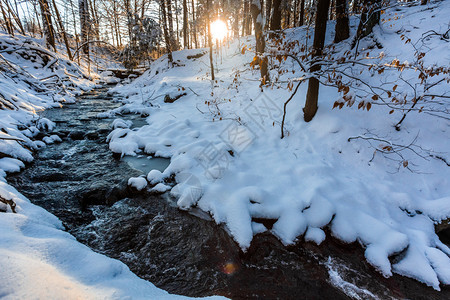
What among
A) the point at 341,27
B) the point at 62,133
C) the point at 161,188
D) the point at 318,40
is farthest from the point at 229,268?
the point at 341,27

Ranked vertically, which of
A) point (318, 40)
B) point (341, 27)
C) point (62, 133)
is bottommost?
point (62, 133)

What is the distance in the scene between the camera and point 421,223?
3.34m

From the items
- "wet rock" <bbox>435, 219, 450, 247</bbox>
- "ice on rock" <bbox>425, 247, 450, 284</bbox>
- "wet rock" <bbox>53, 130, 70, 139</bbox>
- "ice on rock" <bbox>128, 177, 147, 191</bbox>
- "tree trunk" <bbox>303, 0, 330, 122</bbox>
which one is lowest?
"ice on rock" <bbox>425, 247, 450, 284</bbox>

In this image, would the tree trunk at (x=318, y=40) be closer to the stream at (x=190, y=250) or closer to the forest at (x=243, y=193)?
the forest at (x=243, y=193)

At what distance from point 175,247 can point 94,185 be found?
2.48m

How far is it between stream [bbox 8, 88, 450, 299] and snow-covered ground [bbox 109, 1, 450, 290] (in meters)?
0.20

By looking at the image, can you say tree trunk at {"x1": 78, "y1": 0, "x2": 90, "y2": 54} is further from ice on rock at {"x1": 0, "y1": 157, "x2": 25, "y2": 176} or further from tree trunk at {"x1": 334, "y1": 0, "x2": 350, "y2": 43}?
tree trunk at {"x1": 334, "y1": 0, "x2": 350, "y2": 43}

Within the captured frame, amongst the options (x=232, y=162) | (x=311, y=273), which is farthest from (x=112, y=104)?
(x=311, y=273)

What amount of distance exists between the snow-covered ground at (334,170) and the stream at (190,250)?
199 millimetres

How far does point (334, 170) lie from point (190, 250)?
130 inches

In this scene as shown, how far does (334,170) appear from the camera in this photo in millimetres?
4281

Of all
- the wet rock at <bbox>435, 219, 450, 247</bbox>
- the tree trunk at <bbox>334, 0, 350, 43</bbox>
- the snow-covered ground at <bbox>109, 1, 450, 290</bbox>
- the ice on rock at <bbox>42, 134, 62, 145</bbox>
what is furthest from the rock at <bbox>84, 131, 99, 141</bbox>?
the tree trunk at <bbox>334, 0, 350, 43</bbox>

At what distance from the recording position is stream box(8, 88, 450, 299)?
271cm

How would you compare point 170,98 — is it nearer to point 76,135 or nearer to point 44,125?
point 76,135
